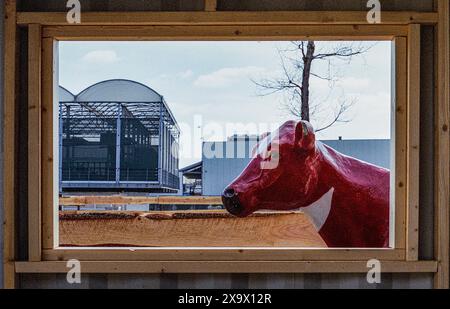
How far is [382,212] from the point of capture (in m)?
4.12

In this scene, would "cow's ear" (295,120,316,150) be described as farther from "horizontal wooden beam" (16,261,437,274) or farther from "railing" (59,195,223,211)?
"horizontal wooden beam" (16,261,437,274)

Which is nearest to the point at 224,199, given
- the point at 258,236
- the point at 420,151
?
the point at 258,236

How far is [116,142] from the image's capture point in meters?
6.65

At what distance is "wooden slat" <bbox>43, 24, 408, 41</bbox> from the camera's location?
2684 millimetres

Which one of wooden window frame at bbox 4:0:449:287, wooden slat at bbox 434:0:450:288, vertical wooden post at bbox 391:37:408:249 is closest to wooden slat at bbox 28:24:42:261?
wooden window frame at bbox 4:0:449:287

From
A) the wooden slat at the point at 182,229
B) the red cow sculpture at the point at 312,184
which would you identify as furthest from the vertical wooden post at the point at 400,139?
the wooden slat at the point at 182,229

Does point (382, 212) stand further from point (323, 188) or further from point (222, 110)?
point (222, 110)

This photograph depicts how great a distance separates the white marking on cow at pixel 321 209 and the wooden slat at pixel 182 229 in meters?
0.39

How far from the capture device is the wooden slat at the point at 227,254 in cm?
264

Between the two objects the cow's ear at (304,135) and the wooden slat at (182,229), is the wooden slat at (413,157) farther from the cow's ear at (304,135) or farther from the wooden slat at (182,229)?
the wooden slat at (182,229)

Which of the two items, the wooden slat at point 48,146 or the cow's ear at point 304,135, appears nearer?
the wooden slat at point 48,146

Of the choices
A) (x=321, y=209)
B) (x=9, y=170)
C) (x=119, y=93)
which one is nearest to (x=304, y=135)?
(x=321, y=209)

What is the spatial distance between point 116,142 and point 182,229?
2.22 meters
